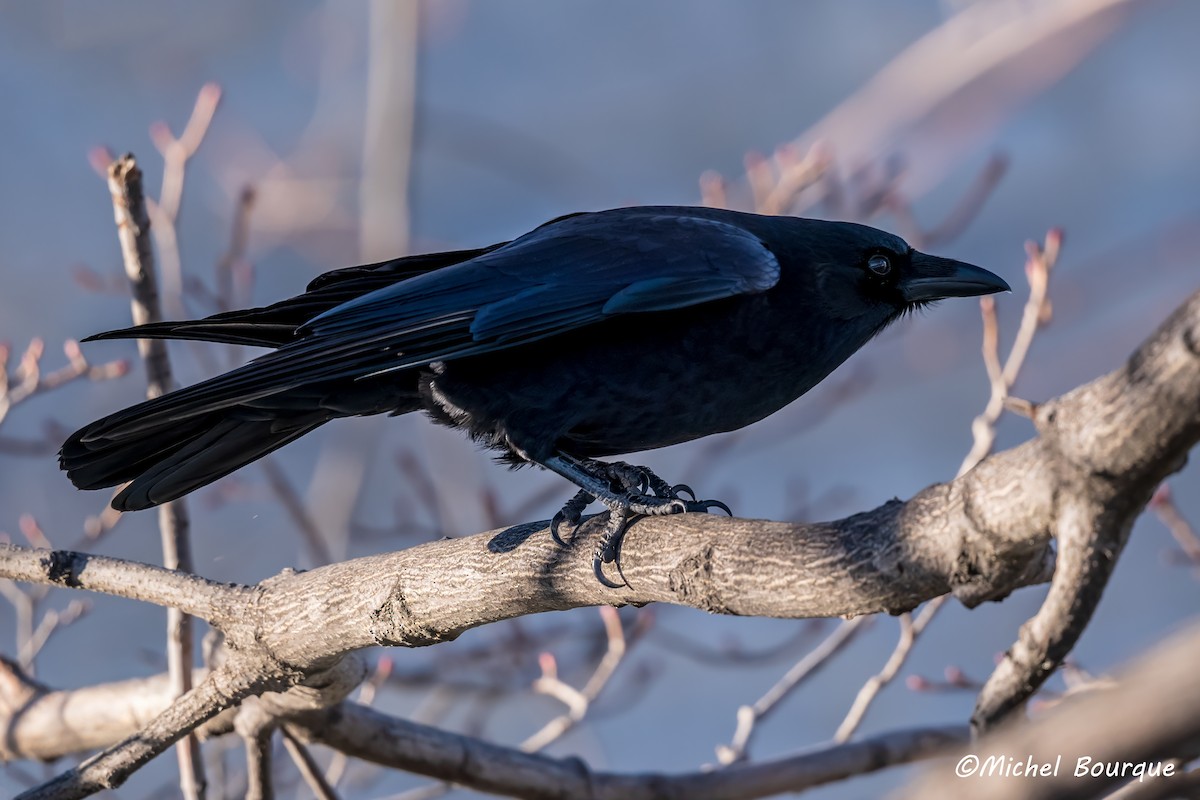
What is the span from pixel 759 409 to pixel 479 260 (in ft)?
3.07

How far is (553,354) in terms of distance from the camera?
3.50 m

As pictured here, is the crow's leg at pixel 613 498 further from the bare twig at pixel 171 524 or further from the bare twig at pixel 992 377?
the bare twig at pixel 171 524

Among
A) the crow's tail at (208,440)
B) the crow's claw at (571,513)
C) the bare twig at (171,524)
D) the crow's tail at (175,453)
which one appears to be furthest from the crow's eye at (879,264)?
the bare twig at (171,524)

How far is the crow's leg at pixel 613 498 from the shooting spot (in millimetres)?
2764

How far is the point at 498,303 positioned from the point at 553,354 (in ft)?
0.68

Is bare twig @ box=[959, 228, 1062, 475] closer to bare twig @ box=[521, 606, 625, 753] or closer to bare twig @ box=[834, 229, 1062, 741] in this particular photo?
bare twig @ box=[834, 229, 1062, 741]

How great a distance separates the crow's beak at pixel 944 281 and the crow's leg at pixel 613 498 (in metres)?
0.94

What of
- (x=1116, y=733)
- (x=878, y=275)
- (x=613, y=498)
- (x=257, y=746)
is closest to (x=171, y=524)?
(x=257, y=746)

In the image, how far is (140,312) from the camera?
340 cm

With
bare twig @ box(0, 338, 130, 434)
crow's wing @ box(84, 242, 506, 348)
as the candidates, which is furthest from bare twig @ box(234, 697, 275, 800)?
bare twig @ box(0, 338, 130, 434)

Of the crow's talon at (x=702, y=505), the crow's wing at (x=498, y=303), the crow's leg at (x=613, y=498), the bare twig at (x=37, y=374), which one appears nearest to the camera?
the crow's leg at (x=613, y=498)

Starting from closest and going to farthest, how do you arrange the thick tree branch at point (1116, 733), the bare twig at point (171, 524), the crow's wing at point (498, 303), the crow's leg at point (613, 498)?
the thick tree branch at point (1116, 733)
the crow's leg at point (613, 498)
the crow's wing at point (498, 303)
the bare twig at point (171, 524)

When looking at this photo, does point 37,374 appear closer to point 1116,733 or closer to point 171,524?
point 171,524

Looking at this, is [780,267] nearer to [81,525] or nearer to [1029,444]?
[1029,444]
